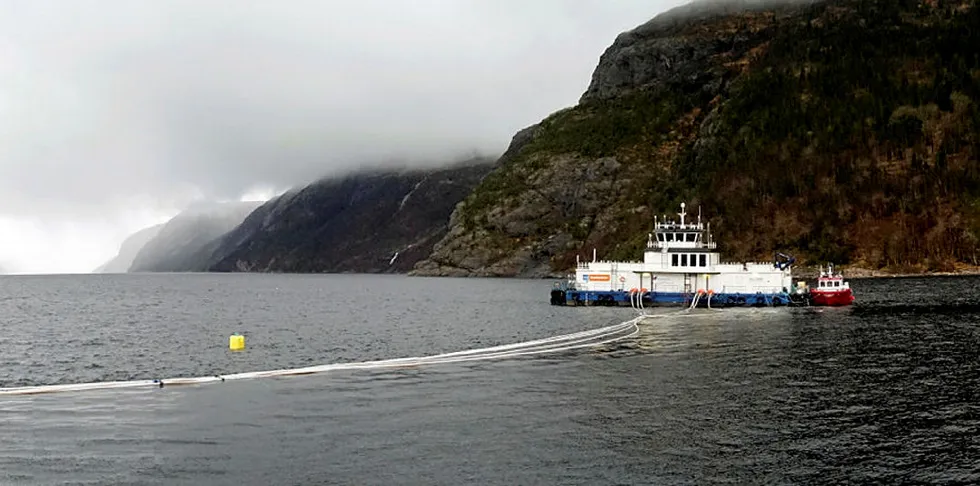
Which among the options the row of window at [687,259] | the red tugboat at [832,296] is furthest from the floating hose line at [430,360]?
the red tugboat at [832,296]

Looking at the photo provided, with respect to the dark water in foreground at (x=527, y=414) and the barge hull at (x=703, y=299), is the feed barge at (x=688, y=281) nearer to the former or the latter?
the barge hull at (x=703, y=299)

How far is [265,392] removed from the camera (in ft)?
156

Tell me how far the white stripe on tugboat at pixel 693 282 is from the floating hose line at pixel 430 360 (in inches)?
1179

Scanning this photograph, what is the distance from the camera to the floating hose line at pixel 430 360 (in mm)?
50312

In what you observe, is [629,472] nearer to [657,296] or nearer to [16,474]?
[16,474]

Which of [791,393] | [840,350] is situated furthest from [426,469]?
[840,350]

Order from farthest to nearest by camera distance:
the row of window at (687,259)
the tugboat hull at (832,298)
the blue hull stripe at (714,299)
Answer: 1. the row of window at (687,259)
2. the tugboat hull at (832,298)
3. the blue hull stripe at (714,299)

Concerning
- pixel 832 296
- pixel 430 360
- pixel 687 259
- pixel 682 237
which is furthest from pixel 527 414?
pixel 832 296

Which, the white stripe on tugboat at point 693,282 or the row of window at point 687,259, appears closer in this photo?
the white stripe on tugboat at point 693,282

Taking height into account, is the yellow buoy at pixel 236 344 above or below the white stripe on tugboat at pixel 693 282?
below

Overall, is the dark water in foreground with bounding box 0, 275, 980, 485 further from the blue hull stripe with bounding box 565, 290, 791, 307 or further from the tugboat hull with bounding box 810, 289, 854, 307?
the tugboat hull with bounding box 810, 289, 854, 307

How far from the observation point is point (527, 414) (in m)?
40.4

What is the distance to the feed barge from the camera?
118 metres

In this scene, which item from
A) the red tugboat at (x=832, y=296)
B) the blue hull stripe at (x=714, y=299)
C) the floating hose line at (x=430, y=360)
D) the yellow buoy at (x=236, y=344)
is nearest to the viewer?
the floating hose line at (x=430, y=360)
